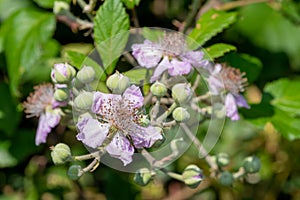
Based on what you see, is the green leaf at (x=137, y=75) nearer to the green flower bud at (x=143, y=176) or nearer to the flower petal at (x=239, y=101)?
the green flower bud at (x=143, y=176)

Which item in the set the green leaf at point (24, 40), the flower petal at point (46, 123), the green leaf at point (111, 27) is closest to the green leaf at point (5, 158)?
the green leaf at point (24, 40)

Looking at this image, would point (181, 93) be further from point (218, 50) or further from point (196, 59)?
point (218, 50)

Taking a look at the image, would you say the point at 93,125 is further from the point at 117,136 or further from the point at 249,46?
the point at 249,46

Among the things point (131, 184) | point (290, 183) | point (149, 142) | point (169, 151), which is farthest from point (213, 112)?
point (290, 183)

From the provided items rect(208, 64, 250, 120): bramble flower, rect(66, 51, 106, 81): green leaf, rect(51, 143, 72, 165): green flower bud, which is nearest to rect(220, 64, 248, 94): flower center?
rect(208, 64, 250, 120): bramble flower

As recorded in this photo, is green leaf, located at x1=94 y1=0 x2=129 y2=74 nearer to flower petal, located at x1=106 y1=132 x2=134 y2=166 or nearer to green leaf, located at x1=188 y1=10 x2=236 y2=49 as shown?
green leaf, located at x1=188 y1=10 x2=236 y2=49

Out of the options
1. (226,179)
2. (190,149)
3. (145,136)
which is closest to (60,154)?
(145,136)

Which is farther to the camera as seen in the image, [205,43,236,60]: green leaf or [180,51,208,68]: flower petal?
[205,43,236,60]: green leaf
